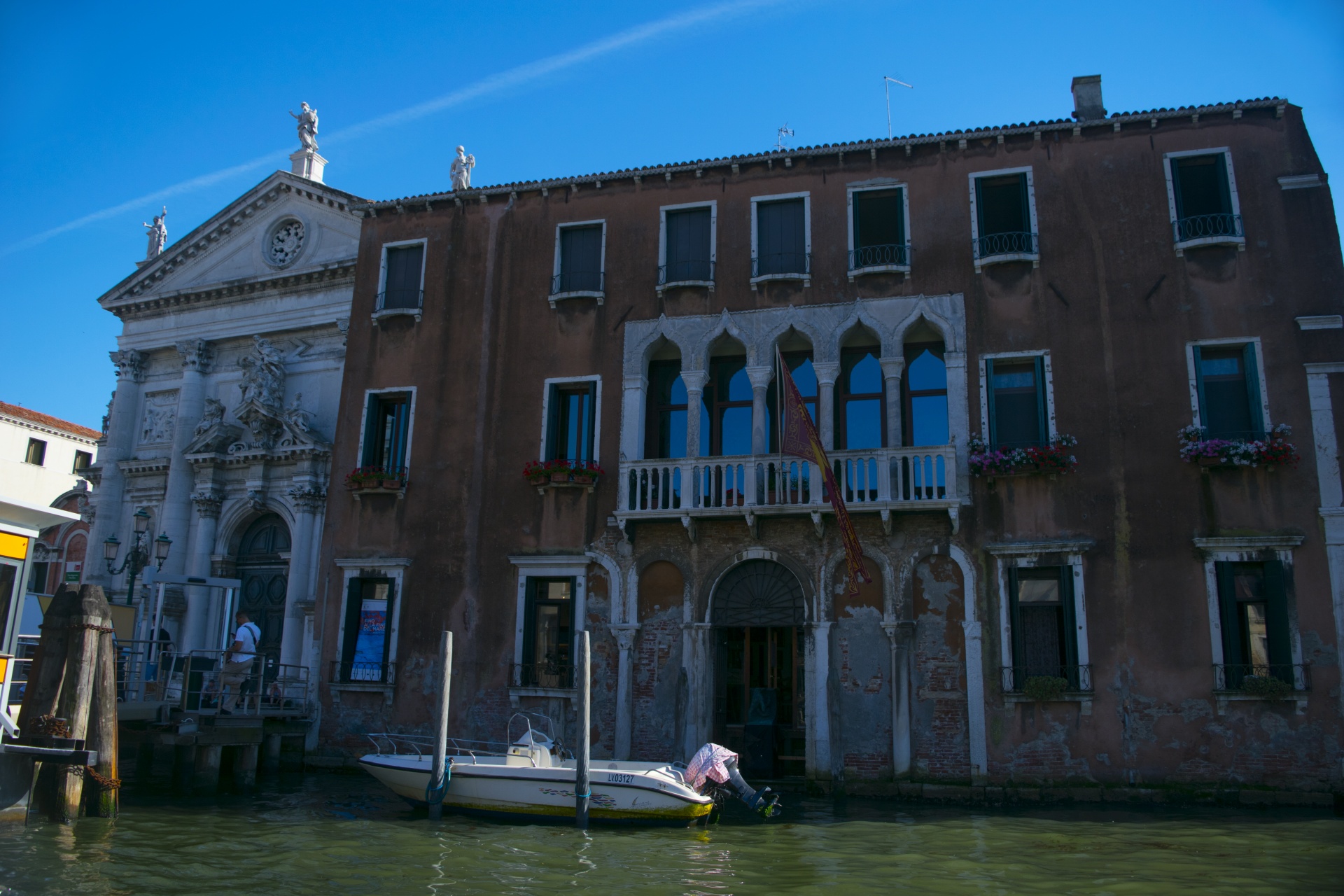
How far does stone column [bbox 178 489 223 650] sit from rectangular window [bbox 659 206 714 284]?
469 inches

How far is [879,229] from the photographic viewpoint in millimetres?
16500

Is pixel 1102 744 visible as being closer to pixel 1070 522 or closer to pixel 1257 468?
pixel 1070 522

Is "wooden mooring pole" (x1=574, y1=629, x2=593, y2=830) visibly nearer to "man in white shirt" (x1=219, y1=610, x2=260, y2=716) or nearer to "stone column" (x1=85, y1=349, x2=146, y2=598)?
"man in white shirt" (x1=219, y1=610, x2=260, y2=716)

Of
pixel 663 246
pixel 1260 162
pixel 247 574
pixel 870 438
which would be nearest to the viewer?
pixel 1260 162

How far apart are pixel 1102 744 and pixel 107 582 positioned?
69.5ft

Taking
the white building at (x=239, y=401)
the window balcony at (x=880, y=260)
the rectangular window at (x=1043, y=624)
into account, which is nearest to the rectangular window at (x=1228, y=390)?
the rectangular window at (x=1043, y=624)

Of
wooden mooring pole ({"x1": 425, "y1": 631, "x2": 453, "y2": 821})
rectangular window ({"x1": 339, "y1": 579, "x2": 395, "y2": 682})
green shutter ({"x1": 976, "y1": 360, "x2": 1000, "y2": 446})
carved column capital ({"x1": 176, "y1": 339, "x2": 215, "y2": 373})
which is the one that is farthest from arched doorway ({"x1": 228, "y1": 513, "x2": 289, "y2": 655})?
green shutter ({"x1": 976, "y1": 360, "x2": 1000, "y2": 446})

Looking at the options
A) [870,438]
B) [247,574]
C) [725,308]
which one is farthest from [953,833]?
[247,574]

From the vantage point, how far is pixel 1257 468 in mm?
14039

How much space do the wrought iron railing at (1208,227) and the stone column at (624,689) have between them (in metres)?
10.1

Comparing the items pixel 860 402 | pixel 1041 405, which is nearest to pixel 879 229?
pixel 860 402

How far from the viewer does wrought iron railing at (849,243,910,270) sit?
52.7ft

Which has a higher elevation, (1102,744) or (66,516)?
(66,516)

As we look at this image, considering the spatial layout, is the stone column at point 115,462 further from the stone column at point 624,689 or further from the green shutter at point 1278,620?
the green shutter at point 1278,620
